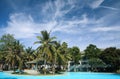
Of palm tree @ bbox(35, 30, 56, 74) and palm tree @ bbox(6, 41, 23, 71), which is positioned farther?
palm tree @ bbox(6, 41, 23, 71)

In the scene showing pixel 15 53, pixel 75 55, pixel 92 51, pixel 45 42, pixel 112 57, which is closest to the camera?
pixel 45 42

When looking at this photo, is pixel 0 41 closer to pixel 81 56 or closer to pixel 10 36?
pixel 10 36

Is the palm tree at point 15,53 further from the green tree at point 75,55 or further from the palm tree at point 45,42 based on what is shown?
the green tree at point 75,55

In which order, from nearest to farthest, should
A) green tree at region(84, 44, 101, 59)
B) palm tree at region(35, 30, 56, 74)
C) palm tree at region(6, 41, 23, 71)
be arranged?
palm tree at region(35, 30, 56, 74), palm tree at region(6, 41, 23, 71), green tree at region(84, 44, 101, 59)

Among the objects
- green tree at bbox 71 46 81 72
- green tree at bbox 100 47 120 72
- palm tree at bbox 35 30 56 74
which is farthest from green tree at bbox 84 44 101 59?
palm tree at bbox 35 30 56 74

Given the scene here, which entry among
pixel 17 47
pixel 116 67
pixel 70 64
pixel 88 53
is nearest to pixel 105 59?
pixel 116 67

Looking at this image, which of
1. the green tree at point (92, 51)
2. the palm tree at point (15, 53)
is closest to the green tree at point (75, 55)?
the green tree at point (92, 51)

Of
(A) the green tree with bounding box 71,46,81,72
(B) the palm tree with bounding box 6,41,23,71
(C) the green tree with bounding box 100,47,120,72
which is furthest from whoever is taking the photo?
(A) the green tree with bounding box 71,46,81,72

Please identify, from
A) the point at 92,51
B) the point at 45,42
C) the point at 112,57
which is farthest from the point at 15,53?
the point at 112,57

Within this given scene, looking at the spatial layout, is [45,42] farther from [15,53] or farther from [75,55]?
[75,55]

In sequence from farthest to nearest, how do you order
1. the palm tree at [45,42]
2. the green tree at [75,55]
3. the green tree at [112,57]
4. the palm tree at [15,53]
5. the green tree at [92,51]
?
the green tree at [75,55], the green tree at [92,51], the green tree at [112,57], the palm tree at [15,53], the palm tree at [45,42]

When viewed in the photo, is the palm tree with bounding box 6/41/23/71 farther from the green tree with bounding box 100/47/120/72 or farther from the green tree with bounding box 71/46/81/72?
the green tree with bounding box 100/47/120/72

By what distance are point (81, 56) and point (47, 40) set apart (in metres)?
18.4

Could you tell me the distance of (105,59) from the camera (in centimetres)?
3969
